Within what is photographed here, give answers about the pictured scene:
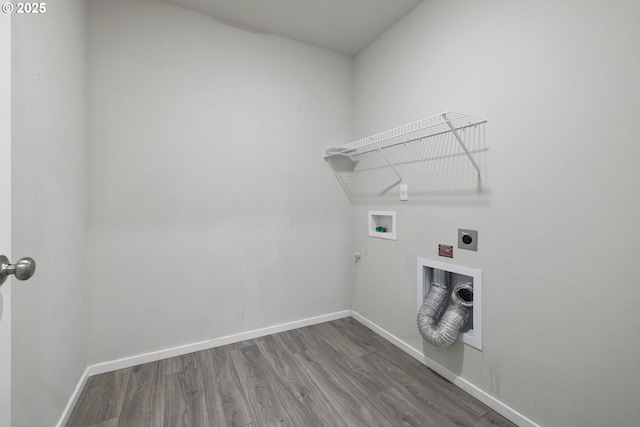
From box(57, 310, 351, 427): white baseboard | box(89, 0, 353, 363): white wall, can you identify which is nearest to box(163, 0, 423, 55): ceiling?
box(89, 0, 353, 363): white wall

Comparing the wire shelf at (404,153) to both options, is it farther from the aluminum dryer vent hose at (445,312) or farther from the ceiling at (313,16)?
the ceiling at (313,16)

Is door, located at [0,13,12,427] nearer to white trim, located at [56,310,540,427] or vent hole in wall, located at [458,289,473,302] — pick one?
white trim, located at [56,310,540,427]

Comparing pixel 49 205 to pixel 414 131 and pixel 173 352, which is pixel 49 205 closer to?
pixel 173 352

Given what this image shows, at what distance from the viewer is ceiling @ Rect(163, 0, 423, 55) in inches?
77.9

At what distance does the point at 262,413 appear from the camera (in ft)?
4.95

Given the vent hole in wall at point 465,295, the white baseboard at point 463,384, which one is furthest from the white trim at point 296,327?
the vent hole in wall at point 465,295

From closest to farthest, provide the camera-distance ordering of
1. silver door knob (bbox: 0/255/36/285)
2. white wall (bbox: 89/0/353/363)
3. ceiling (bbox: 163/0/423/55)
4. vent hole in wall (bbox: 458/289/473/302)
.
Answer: silver door knob (bbox: 0/255/36/285) < vent hole in wall (bbox: 458/289/473/302) < white wall (bbox: 89/0/353/363) < ceiling (bbox: 163/0/423/55)

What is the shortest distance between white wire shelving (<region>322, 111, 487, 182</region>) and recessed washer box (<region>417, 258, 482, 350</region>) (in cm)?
62

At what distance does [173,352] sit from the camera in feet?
6.66

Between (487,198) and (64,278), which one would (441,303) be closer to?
(487,198)

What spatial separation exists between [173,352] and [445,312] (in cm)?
198

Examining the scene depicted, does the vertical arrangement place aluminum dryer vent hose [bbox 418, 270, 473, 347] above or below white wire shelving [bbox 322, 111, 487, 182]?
below

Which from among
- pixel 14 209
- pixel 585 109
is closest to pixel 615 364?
pixel 585 109

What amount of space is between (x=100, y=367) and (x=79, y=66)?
1.94m
